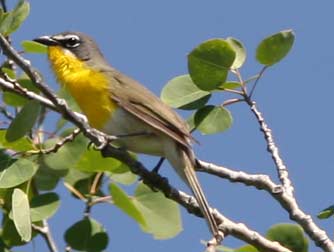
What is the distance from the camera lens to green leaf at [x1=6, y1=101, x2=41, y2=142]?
3205mm

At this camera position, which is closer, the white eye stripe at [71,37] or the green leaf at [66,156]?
the green leaf at [66,156]

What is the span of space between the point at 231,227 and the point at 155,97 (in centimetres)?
158

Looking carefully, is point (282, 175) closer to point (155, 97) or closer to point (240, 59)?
point (240, 59)

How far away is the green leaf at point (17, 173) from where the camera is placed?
3213 mm

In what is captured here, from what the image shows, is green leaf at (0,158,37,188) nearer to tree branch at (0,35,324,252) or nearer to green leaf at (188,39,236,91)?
tree branch at (0,35,324,252)

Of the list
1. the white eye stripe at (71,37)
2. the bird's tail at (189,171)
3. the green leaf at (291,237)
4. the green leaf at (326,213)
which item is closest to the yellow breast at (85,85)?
the white eye stripe at (71,37)

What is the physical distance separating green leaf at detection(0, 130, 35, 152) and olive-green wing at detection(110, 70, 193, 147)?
2.73ft

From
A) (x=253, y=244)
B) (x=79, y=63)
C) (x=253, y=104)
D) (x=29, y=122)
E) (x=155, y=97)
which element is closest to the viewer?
(x=253, y=244)

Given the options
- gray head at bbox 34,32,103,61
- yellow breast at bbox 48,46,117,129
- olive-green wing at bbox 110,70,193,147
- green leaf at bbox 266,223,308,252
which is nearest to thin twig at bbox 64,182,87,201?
olive-green wing at bbox 110,70,193,147

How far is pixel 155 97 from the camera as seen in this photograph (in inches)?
177

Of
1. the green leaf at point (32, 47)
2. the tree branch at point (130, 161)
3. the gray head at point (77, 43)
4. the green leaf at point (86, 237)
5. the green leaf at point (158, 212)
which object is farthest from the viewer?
the gray head at point (77, 43)

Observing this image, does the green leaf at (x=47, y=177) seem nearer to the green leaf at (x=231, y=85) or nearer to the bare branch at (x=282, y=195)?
the bare branch at (x=282, y=195)

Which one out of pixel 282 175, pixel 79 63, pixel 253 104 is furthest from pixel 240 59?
pixel 79 63

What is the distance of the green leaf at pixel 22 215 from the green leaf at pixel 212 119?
0.87 metres
